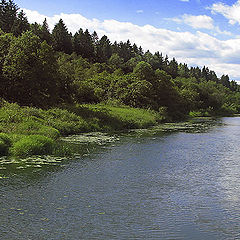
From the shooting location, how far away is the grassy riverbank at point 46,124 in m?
24.6

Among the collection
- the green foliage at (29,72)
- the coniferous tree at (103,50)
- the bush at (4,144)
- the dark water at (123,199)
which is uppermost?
the coniferous tree at (103,50)

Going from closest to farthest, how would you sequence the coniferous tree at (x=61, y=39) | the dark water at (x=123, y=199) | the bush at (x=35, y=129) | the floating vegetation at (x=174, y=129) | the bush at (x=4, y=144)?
the dark water at (x=123, y=199), the bush at (x=4, y=144), the bush at (x=35, y=129), the floating vegetation at (x=174, y=129), the coniferous tree at (x=61, y=39)

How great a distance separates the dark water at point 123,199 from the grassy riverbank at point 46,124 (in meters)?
3.80

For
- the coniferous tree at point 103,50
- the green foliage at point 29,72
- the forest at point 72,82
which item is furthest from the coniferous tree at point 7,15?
the green foliage at point 29,72

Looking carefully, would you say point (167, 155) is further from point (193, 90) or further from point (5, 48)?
point (193, 90)

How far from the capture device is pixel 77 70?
95562 millimetres

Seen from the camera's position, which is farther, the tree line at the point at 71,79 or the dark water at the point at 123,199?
the tree line at the point at 71,79

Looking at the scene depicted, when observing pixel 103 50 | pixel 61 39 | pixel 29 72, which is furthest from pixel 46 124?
pixel 103 50

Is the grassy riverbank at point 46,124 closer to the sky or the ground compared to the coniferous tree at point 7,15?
closer to the ground

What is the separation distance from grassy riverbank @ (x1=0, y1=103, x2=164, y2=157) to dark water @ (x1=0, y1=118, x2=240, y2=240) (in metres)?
3.80

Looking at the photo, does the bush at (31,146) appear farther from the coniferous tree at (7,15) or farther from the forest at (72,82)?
the coniferous tree at (7,15)

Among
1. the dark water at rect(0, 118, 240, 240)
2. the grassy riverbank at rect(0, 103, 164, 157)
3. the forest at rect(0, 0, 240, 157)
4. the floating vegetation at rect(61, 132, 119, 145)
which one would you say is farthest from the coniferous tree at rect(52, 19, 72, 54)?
the dark water at rect(0, 118, 240, 240)

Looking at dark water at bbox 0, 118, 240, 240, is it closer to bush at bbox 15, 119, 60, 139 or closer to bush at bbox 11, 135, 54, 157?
bush at bbox 11, 135, 54, 157

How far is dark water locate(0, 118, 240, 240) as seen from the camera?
12.1 meters
